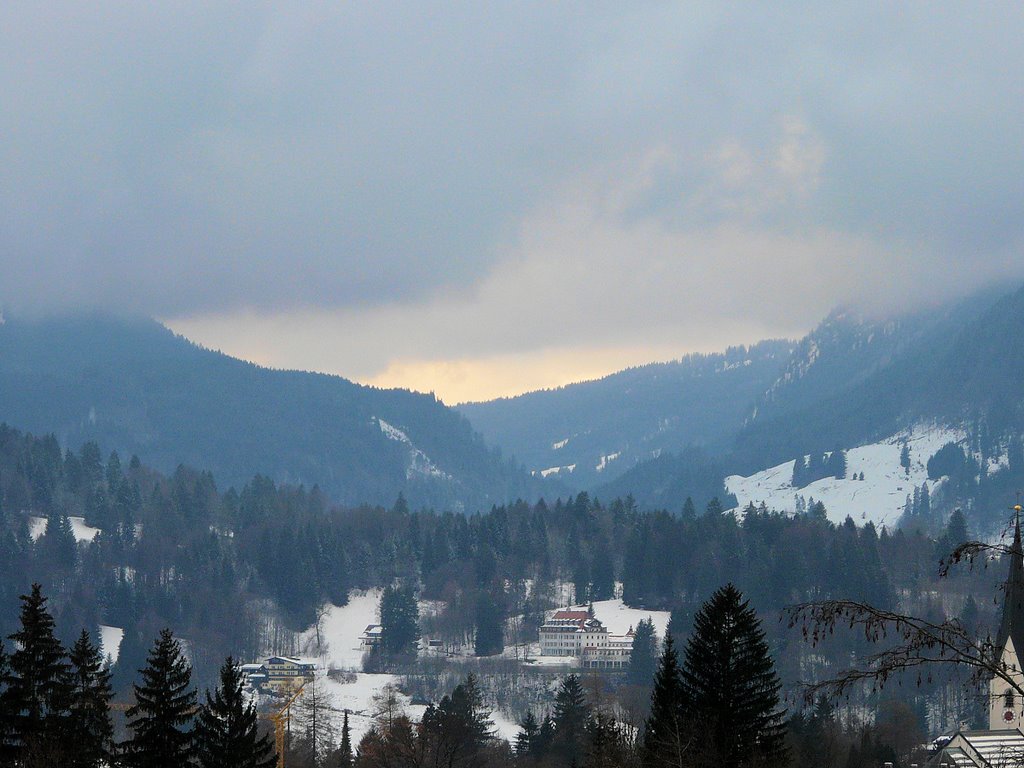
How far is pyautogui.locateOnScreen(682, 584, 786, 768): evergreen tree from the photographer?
5512 centimetres

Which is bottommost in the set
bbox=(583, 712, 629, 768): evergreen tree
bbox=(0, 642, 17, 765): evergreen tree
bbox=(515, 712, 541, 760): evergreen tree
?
bbox=(515, 712, 541, 760): evergreen tree

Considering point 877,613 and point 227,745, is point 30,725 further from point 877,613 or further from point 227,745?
point 877,613

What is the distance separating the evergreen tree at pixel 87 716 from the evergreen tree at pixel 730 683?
16.9m

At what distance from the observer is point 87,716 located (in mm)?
51844

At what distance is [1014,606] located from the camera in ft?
247

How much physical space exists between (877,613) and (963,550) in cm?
116

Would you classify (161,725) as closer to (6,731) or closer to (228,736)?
(6,731)

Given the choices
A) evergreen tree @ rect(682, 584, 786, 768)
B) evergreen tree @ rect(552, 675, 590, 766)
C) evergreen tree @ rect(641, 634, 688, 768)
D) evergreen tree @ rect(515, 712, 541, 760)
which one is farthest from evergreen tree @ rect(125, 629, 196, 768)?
evergreen tree @ rect(515, 712, 541, 760)

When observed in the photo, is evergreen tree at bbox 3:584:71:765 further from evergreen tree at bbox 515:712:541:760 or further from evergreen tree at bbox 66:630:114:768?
evergreen tree at bbox 515:712:541:760

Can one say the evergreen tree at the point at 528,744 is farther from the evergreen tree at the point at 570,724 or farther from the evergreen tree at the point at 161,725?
the evergreen tree at the point at 161,725

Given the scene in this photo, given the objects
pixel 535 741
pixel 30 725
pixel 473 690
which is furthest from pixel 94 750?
pixel 473 690

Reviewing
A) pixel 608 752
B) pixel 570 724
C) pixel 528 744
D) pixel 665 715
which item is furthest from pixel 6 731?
pixel 528 744

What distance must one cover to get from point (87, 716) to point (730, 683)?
61.5ft

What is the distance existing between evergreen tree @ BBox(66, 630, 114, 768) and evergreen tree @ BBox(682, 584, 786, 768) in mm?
16871
